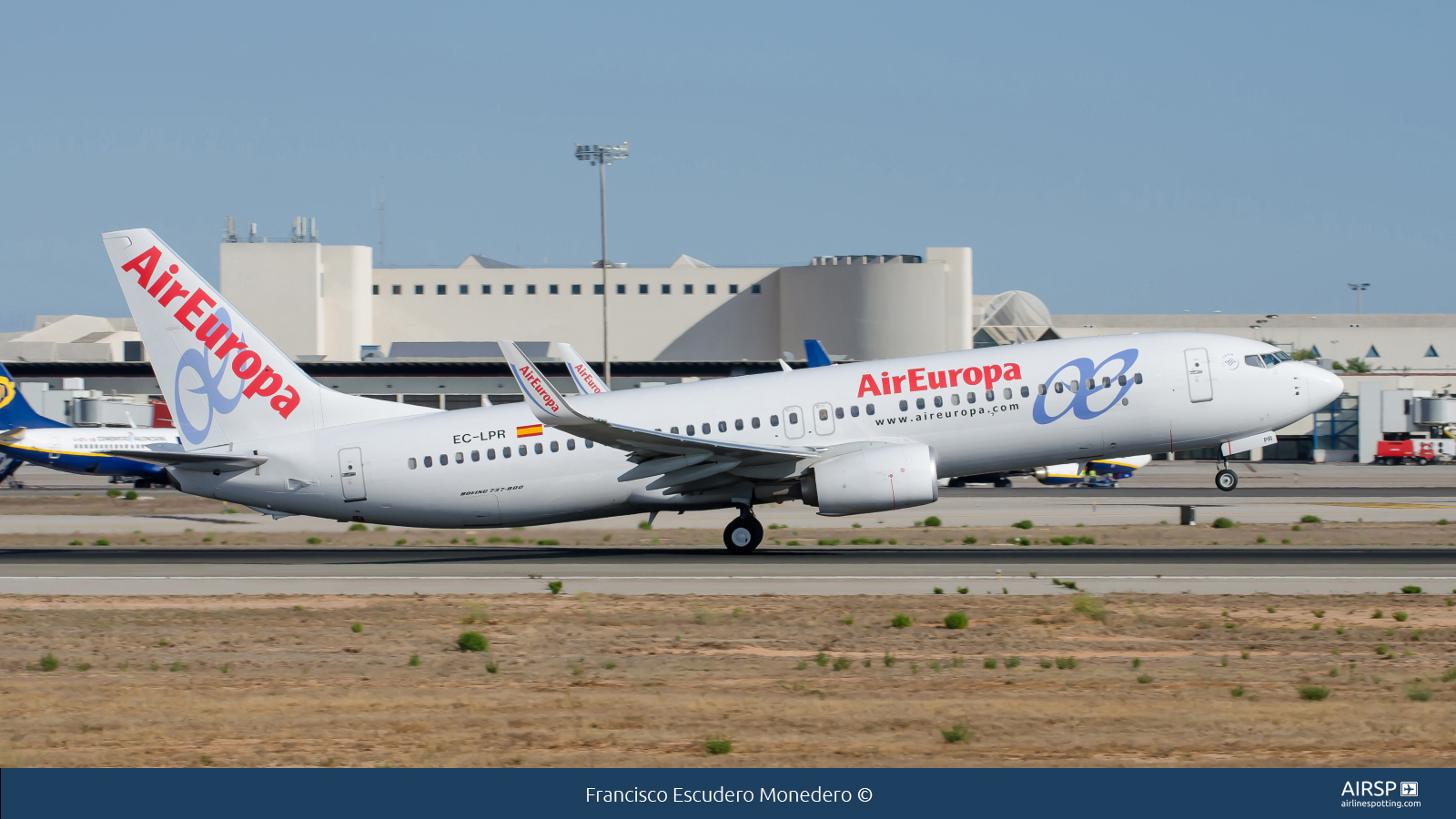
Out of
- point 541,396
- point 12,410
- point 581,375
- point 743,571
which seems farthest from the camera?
point 12,410

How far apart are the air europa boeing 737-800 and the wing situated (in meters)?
0.06

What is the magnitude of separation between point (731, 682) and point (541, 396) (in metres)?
12.3

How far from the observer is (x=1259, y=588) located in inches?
882

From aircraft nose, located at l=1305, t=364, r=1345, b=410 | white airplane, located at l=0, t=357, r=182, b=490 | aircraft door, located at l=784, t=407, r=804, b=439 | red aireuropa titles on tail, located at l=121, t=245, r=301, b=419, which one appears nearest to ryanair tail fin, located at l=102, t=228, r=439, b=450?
red aireuropa titles on tail, located at l=121, t=245, r=301, b=419

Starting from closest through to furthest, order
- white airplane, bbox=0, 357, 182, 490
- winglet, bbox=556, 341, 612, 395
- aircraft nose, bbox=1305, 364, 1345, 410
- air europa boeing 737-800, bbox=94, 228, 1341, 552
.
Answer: air europa boeing 737-800, bbox=94, 228, 1341, 552
aircraft nose, bbox=1305, 364, 1345, 410
winglet, bbox=556, 341, 612, 395
white airplane, bbox=0, 357, 182, 490

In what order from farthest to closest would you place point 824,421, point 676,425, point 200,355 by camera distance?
point 676,425 < point 200,355 < point 824,421

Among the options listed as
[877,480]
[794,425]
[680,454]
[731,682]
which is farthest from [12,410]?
[731,682]

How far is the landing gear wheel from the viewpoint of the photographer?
29484 millimetres

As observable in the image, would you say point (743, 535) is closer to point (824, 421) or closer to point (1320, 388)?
point (824, 421)

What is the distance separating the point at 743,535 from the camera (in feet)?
96.8

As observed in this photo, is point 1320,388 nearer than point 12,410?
Yes

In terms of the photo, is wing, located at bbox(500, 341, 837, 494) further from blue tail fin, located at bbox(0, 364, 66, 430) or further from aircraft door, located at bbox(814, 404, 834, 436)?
blue tail fin, located at bbox(0, 364, 66, 430)

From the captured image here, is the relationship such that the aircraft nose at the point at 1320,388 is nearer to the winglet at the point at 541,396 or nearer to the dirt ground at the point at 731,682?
the dirt ground at the point at 731,682

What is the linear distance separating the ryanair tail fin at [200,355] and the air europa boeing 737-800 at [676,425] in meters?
0.04
